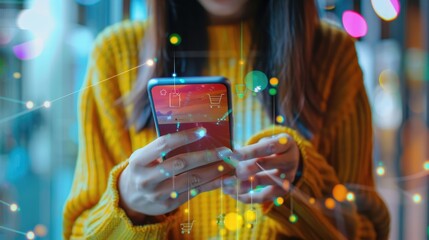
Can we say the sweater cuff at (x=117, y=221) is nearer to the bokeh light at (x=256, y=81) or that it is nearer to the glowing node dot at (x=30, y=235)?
the glowing node dot at (x=30, y=235)

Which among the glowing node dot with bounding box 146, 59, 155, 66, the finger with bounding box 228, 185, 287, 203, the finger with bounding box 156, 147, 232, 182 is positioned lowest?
the finger with bounding box 228, 185, 287, 203

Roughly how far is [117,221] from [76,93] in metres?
0.25

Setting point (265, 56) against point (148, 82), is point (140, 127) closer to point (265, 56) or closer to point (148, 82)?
point (148, 82)

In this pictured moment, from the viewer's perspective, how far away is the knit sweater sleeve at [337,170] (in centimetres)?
91

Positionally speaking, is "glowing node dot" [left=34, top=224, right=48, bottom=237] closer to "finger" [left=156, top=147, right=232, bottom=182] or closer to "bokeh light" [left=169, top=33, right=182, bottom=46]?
"finger" [left=156, top=147, right=232, bottom=182]

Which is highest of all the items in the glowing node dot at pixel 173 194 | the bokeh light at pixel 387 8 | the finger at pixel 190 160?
the bokeh light at pixel 387 8

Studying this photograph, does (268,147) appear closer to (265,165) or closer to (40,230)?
(265,165)

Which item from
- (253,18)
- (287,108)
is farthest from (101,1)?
(287,108)

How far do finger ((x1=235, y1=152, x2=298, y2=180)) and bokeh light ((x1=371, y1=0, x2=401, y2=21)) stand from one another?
30 centimetres

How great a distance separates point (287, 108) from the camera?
0.91 metres

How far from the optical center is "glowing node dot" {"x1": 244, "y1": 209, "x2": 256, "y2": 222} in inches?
36.2

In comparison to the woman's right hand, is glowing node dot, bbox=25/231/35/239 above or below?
below

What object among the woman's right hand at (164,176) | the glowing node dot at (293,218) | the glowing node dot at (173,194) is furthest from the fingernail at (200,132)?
the glowing node dot at (293,218)

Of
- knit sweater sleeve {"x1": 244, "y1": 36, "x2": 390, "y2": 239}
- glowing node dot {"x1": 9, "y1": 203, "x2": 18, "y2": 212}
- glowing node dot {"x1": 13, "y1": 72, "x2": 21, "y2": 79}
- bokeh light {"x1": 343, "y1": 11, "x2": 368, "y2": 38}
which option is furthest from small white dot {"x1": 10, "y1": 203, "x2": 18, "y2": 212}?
bokeh light {"x1": 343, "y1": 11, "x2": 368, "y2": 38}
